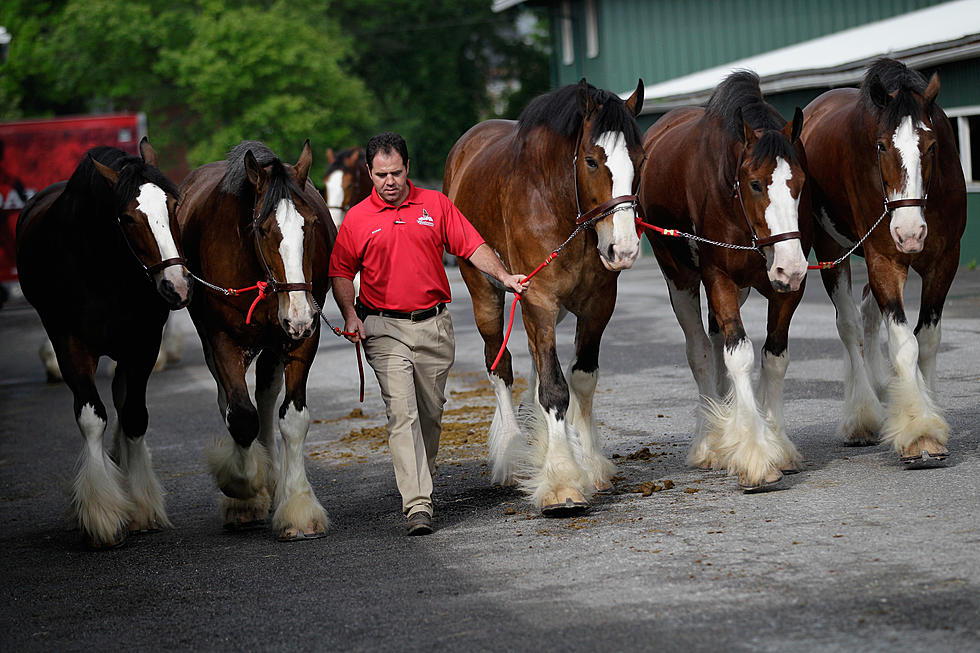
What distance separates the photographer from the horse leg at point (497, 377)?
761 cm

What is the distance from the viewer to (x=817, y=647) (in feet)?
13.8

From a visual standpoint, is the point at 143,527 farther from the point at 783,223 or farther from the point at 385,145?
the point at 783,223

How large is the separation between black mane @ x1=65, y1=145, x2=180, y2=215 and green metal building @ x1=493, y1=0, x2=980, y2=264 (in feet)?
47.5

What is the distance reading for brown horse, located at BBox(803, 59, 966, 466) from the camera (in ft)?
22.6

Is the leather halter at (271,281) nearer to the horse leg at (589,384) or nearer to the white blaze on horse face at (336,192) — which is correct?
the horse leg at (589,384)

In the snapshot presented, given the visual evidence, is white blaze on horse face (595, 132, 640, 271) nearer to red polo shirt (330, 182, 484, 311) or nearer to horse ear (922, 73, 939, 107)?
red polo shirt (330, 182, 484, 311)

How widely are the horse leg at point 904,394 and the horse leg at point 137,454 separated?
4.34 m

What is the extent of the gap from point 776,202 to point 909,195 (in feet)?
2.78

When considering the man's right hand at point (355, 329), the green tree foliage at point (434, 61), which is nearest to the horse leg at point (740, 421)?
the man's right hand at point (355, 329)

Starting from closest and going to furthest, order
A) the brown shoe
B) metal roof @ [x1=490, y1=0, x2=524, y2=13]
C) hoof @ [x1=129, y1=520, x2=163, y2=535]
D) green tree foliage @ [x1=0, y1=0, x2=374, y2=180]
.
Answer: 1. the brown shoe
2. hoof @ [x1=129, y1=520, x2=163, y2=535]
3. metal roof @ [x1=490, y1=0, x2=524, y2=13]
4. green tree foliage @ [x1=0, y1=0, x2=374, y2=180]

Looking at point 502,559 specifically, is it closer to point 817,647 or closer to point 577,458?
point 577,458

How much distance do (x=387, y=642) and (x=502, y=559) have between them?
4.01 feet

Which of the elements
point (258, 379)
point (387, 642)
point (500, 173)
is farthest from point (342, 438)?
point (387, 642)

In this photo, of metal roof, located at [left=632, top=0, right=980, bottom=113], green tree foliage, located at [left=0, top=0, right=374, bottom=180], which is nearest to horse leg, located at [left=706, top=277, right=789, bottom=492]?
metal roof, located at [left=632, top=0, right=980, bottom=113]
